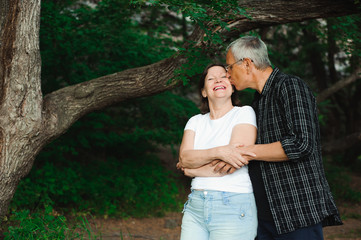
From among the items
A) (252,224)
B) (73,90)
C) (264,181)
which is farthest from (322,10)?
(73,90)

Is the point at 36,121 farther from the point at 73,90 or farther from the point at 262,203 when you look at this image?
the point at 262,203

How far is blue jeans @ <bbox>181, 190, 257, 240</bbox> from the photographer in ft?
7.30

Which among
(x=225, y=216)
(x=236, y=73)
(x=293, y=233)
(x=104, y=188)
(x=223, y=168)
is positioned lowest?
(x=104, y=188)

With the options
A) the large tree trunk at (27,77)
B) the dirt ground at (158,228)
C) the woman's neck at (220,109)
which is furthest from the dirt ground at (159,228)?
the woman's neck at (220,109)

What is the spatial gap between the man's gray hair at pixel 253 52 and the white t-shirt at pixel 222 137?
0.33m

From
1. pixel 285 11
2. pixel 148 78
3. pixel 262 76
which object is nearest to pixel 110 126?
pixel 148 78

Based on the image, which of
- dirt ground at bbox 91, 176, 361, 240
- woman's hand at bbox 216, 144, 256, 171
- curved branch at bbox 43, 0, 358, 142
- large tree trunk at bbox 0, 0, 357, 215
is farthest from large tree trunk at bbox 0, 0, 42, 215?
woman's hand at bbox 216, 144, 256, 171

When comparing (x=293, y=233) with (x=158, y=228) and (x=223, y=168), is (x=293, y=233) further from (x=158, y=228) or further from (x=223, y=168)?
(x=158, y=228)

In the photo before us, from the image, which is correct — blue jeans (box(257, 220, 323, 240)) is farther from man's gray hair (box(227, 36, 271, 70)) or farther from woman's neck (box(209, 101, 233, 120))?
man's gray hair (box(227, 36, 271, 70))

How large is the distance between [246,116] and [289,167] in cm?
45

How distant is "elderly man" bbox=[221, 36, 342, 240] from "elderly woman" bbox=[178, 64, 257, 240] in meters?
0.10

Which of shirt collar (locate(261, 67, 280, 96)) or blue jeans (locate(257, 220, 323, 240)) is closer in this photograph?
blue jeans (locate(257, 220, 323, 240))

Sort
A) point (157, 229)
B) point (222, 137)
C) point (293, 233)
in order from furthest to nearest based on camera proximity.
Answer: point (157, 229) → point (222, 137) → point (293, 233)

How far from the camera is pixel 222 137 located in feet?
8.16
